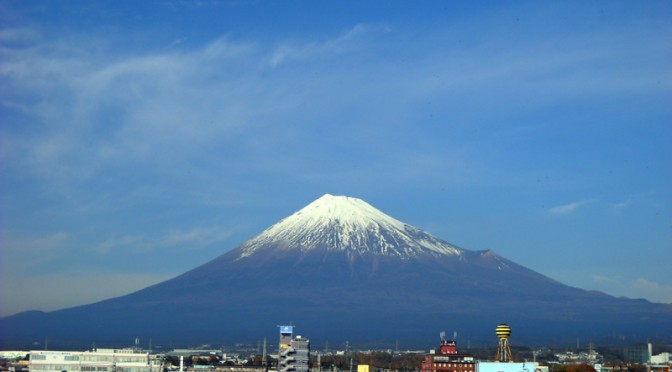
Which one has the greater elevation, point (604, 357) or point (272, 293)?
point (272, 293)

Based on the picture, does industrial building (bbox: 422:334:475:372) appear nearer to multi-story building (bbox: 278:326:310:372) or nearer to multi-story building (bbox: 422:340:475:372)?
multi-story building (bbox: 422:340:475:372)

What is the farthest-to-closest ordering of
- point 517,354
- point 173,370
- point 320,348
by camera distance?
point 320,348
point 517,354
point 173,370

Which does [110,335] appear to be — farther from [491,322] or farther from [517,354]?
[517,354]

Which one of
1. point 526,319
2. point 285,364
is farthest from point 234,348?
point 285,364

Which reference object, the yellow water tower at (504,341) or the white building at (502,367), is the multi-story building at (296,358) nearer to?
the white building at (502,367)

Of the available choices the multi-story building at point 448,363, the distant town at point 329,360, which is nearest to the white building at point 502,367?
the distant town at point 329,360

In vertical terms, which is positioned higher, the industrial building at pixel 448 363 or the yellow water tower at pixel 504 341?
the yellow water tower at pixel 504 341

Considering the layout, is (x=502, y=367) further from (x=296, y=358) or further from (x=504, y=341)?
(x=296, y=358)

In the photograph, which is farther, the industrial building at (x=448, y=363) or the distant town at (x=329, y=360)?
the industrial building at (x=448, y=363)

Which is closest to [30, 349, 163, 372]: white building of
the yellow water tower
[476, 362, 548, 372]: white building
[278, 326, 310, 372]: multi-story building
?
[278, 326, 310, 372]: multi-story building
